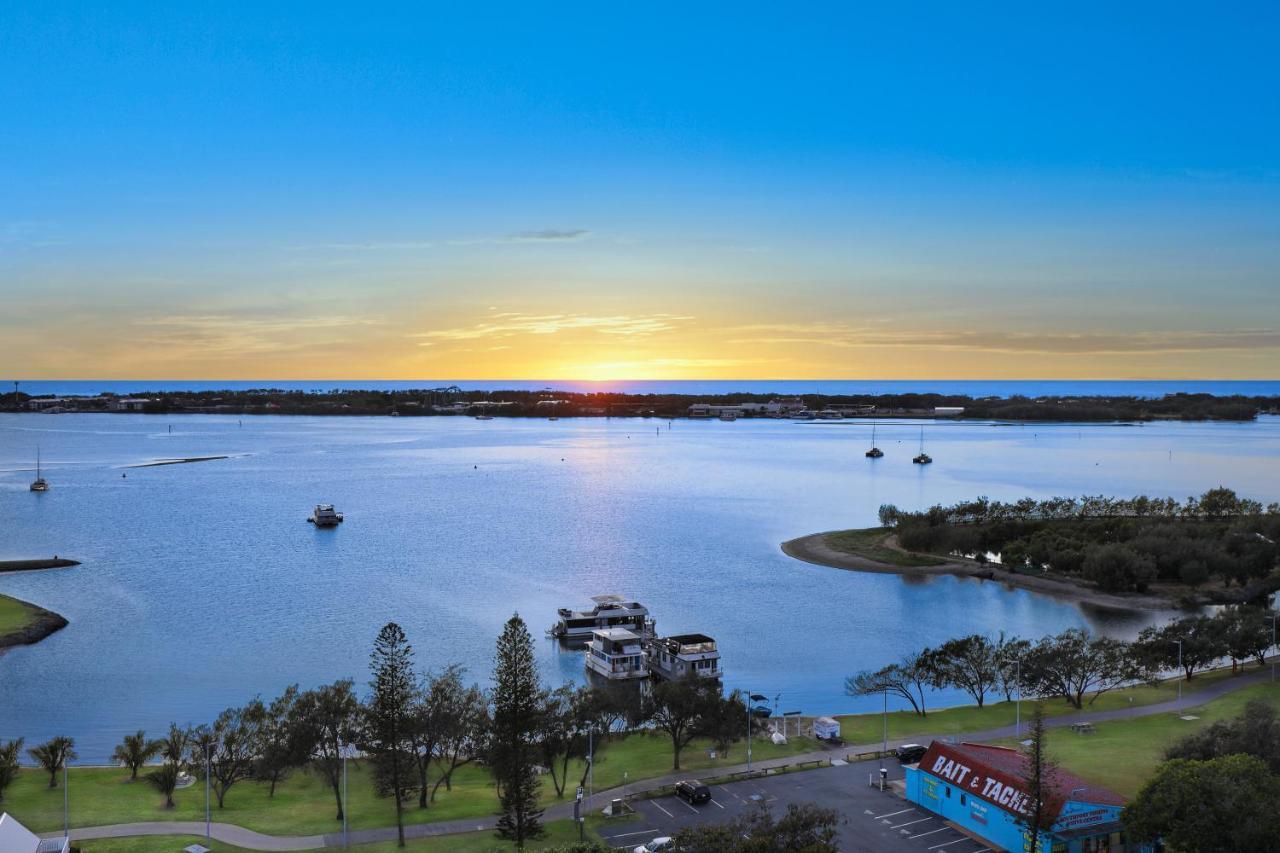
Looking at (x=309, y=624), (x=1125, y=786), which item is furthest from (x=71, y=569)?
(x=1125, y=786)

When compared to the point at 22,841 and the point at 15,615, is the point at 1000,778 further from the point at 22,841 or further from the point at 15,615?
the point at 15,615

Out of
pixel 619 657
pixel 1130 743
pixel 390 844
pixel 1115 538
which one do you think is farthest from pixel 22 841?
pixel 1115 538

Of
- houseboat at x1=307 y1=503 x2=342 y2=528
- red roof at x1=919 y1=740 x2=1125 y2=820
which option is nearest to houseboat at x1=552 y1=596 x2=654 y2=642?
red roof at x1=919 y1=740 x2=1125 y2=820

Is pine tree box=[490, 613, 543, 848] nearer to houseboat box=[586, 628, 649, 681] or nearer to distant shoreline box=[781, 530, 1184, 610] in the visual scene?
houseboat box=[586, 628, 649, 681]

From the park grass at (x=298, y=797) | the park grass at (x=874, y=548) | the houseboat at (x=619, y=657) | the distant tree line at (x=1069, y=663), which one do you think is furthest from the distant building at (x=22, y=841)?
the park grass at (x=874, y=548)

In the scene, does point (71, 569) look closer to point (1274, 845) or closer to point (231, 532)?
point (231, 532)
